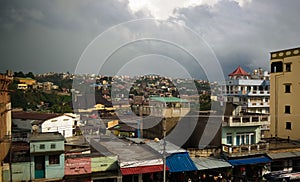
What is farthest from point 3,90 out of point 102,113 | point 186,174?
point 102,113

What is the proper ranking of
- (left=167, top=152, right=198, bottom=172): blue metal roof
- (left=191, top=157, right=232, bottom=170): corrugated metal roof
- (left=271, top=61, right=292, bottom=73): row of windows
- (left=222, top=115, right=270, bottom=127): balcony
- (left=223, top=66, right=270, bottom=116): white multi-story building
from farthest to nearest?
(left=223, top=66, right=270, bottom=116): white multi-story building < (left=271, top=61, right=292, bottom=73): row of windows < (left=222, top=115, right=270, bottom=127): balcony < (left=191, top=157, right=232, bottom=170): corrugated metal roof < (left=167, top=152, right=198, bottom=172): blue metal roof

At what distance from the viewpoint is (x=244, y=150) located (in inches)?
672

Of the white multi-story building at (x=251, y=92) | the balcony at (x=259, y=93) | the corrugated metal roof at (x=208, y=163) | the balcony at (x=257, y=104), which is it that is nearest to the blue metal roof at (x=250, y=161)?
the corrugated metal roof at (x=208, y=163)

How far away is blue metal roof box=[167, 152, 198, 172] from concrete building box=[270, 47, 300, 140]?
14.7 meters

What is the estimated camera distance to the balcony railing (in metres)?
17.2

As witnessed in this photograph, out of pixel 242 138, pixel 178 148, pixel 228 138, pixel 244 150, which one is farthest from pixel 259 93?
pixel 178 148

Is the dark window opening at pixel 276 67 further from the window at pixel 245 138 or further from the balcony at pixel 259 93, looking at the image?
the balcony at pixel 259 93

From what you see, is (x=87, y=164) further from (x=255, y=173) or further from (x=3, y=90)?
(x=255, y=173)

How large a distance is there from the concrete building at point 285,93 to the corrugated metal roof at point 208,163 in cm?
1238

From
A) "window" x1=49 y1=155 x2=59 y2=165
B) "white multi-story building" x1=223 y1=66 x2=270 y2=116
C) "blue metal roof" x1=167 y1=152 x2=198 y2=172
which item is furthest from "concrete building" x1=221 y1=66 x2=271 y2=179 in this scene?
"white multi-story building" x1=223 y1=66 x2=270 y2=116

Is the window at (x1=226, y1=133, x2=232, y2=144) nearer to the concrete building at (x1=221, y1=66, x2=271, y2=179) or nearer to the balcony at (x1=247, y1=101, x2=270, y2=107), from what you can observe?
the concrete building at (x1=221, y1=66, x2=271, y2=179)

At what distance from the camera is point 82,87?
42.4m

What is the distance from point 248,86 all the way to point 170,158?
3094 cm

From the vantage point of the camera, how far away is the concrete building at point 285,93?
81.7 ft
